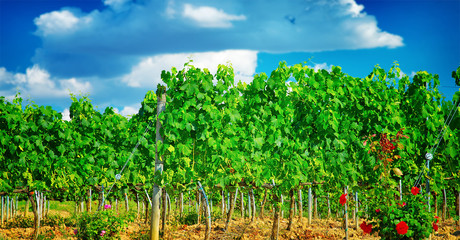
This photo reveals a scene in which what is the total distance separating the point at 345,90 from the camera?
29.0 feet

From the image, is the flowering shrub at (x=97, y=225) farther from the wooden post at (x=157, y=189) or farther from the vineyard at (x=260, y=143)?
the wooden post at (x=157, y=189)

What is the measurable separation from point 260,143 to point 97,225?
3.59m

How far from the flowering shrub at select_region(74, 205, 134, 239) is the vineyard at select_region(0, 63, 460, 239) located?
1.0 inches

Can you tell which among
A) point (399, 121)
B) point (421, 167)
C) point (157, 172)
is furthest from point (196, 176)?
→ point (421, 167)

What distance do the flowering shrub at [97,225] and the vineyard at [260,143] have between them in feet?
0.08

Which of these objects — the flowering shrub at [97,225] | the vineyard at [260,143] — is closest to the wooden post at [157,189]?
the vineyard at [260,143]

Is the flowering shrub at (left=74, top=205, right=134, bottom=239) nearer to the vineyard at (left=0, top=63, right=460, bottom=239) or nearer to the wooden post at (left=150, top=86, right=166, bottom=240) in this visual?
the vineyard at (left=0, top=63, right=460, bottom=239)

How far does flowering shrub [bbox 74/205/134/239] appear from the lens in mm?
7914

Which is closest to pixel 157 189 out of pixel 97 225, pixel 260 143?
pixel 97 225

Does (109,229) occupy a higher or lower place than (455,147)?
lower

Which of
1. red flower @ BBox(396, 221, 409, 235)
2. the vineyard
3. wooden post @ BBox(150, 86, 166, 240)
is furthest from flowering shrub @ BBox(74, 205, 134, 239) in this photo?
red flower @ BBox(396, 221, 409, 235)

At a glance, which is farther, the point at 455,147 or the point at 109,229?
the point at 455,147

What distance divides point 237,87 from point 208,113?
124cm

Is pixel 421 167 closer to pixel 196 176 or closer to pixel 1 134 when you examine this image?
pixel 196 176
